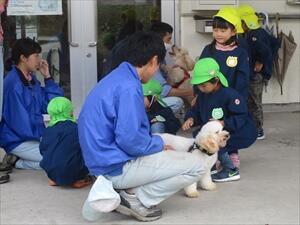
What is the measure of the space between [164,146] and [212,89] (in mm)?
879

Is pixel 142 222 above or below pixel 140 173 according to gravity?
below

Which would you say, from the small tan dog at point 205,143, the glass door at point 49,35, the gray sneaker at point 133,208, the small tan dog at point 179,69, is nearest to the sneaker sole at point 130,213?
the gray sneaker at point 133,208

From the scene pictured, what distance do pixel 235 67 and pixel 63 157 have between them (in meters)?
1.66

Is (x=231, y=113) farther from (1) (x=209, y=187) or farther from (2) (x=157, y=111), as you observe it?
(2) (x=157, y=111)

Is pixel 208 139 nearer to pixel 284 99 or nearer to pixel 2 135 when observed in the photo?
pixel 2 135

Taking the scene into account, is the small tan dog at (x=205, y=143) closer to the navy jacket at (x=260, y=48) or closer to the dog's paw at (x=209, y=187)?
the dog's paw at (x=209, y=187)

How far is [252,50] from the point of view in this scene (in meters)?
6.29

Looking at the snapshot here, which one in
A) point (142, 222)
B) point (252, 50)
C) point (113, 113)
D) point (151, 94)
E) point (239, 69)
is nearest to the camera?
point (113, 113)

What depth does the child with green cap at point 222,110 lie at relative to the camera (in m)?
4.69

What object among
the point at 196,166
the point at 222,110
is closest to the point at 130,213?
the point at 196,166

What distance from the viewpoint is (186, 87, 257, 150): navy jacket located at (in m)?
4.81

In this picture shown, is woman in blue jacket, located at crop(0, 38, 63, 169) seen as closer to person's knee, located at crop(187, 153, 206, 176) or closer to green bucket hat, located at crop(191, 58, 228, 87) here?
green bucket hat, located at crop(191, 58, 228, 87)

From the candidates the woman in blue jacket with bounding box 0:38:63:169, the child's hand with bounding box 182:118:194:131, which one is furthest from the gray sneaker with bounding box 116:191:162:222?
the woman in blue jacket with bounding box 0:38:63:169

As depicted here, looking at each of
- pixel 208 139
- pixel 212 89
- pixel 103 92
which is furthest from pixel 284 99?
pixel 103 92
